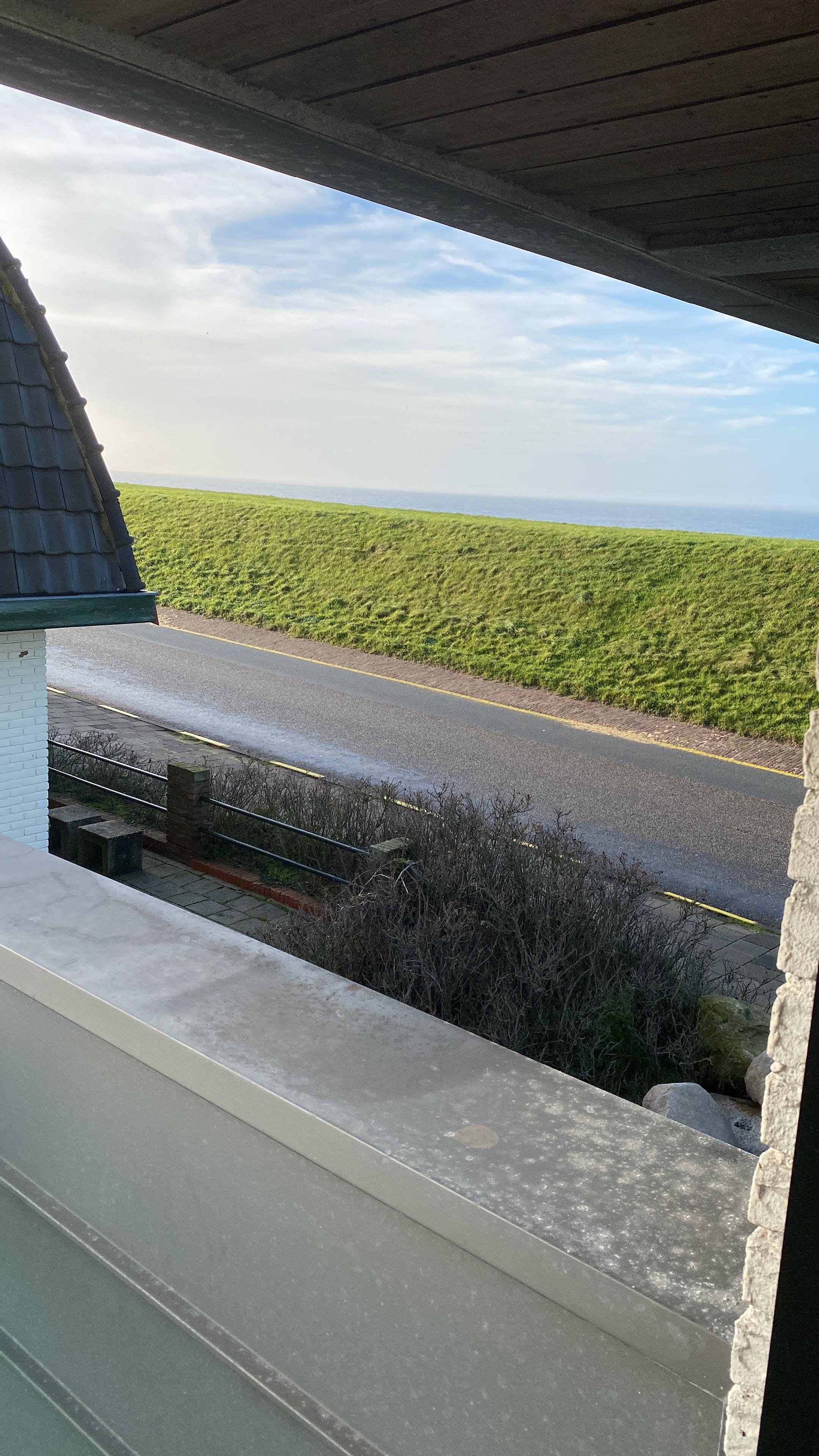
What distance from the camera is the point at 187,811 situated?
8.05 metres

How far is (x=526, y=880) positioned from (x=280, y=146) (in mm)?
4280

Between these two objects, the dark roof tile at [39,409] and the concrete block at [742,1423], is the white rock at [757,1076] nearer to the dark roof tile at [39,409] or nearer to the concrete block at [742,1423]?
the concrete block at [742,1423]

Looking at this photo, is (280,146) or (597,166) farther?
(597,166)

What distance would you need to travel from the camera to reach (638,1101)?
464 centimetres

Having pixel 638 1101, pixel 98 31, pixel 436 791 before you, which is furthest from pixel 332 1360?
pixel 436 791

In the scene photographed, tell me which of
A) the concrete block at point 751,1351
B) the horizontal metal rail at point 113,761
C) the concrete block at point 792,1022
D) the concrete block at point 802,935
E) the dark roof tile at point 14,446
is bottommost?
the horizontal metal rail at point 113,761

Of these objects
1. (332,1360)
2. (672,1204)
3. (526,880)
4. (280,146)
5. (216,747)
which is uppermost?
(280,146)

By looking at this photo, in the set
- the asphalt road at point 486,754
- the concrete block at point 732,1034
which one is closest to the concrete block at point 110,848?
the asphalt road at point 486,754

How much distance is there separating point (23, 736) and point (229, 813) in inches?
87.2

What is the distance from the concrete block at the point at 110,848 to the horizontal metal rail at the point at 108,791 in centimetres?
80

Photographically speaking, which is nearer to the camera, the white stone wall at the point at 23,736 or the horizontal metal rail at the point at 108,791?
the white stone wall at the point at 23,736

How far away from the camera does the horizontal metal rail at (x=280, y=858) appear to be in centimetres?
688

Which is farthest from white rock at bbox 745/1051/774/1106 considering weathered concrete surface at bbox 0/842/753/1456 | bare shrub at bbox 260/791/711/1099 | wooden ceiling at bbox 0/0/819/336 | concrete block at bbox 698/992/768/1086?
wooden ceiling at bbox 0/0/819/336

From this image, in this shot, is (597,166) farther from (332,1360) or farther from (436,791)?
(436,791)
